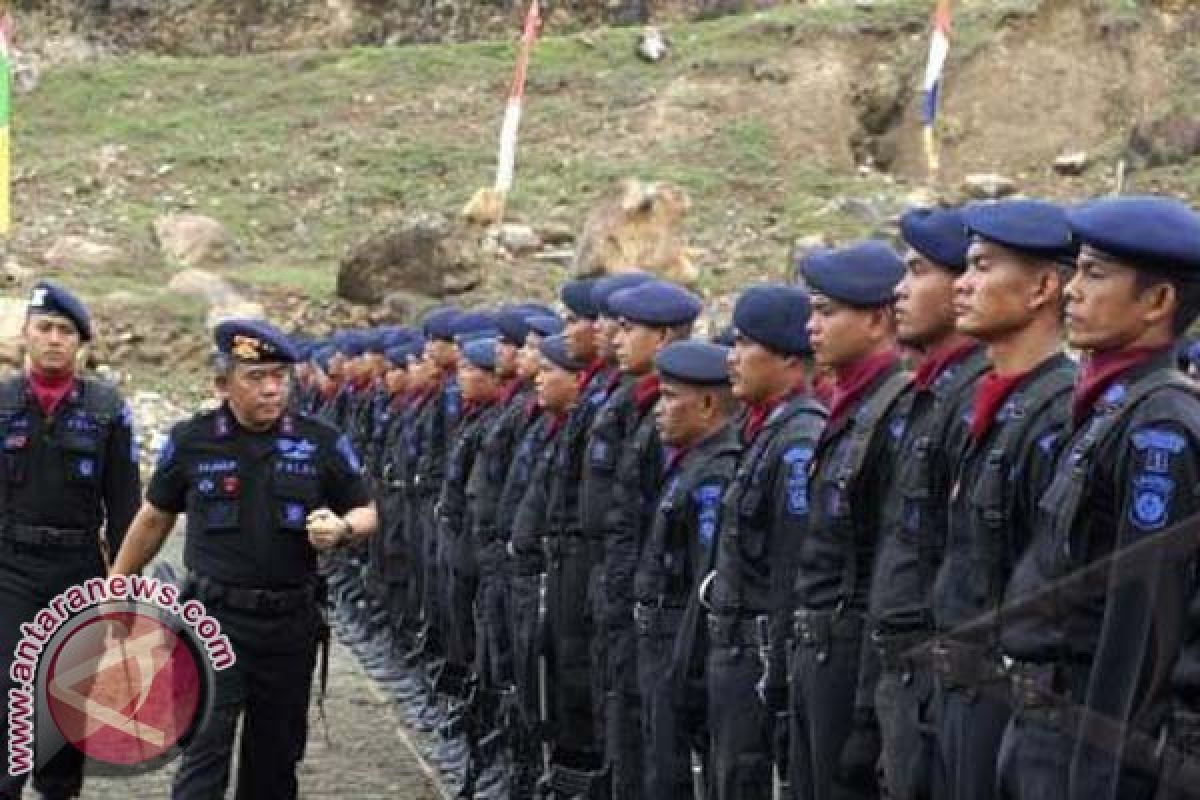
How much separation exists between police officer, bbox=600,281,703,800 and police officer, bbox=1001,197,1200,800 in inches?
123

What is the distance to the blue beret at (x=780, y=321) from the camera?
7180 millimetres

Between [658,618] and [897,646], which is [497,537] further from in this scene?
[897,646]

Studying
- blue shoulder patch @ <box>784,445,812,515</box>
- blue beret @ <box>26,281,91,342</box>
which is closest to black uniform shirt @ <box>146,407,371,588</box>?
blue beret @ <box>26,281,91,342</box>

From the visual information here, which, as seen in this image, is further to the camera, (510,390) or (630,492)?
(510,390)

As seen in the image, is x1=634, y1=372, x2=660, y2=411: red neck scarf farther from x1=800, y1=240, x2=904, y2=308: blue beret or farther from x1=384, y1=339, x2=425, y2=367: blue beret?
x1=384, y1=339, x2=425, y2=367: blue beret

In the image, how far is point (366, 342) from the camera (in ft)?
63.3

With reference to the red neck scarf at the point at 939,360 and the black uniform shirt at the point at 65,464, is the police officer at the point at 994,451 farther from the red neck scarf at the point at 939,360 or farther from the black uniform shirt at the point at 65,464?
the black uniform shirt at the point at 65,464

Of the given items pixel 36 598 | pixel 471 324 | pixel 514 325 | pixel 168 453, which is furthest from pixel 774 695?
pixel 471 324

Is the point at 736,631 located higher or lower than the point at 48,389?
lower

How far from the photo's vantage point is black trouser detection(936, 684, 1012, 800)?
204 inches

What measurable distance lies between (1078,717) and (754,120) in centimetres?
3629

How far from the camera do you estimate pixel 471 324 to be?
561 inches

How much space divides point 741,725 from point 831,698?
2.35 feet

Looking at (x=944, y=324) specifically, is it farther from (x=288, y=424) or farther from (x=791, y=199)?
(x=791, y=199)
